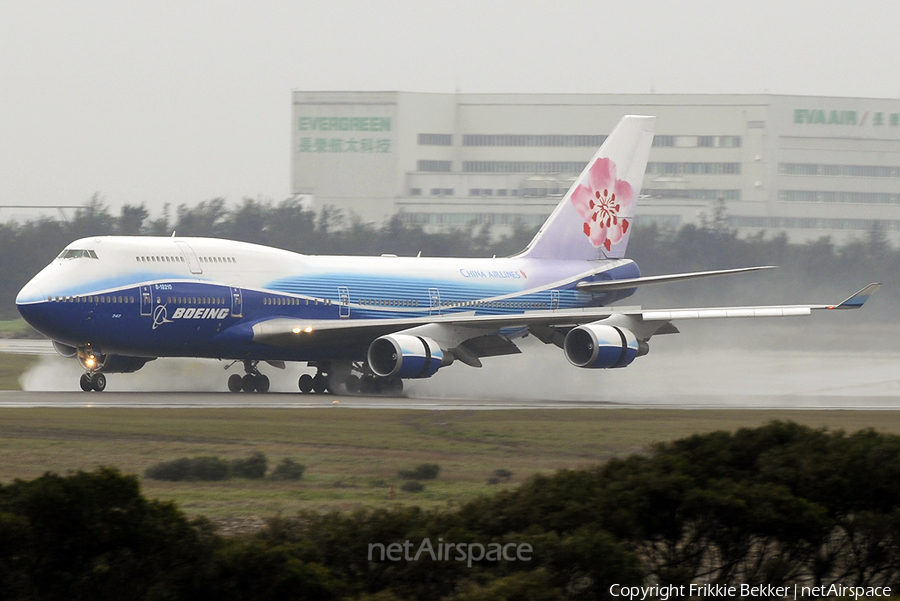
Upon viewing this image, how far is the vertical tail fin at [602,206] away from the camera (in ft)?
136

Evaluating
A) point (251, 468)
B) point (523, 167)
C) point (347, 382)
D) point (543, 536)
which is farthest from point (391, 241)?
point (543, 536)

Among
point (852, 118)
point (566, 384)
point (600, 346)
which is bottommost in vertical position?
point (566, 384)

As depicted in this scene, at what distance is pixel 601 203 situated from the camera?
42.1 m

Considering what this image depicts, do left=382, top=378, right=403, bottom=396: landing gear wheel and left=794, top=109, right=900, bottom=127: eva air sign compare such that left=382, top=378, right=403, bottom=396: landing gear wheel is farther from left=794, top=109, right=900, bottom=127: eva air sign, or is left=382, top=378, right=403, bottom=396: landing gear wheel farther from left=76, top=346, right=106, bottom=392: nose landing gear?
left=794, top=109, right=900, bottom=127: eva air sign

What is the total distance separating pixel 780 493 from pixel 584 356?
974 inches

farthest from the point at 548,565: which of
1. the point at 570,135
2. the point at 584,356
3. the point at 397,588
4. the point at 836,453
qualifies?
the point at 570,135

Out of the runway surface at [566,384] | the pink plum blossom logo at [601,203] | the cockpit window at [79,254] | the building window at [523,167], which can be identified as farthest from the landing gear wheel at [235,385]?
the building window at [523,167]

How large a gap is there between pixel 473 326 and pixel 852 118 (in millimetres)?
81243

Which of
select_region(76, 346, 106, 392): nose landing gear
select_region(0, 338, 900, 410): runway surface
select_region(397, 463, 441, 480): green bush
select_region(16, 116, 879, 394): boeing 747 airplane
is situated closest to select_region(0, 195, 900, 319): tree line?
select_region(0, 338, 900, 410): runway surface

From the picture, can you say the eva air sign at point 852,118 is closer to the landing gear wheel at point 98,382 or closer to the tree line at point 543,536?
the landing gear wheel at point 98,382

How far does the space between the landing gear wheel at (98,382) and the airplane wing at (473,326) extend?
4.17 m

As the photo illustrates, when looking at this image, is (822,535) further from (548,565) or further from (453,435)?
(453,435)

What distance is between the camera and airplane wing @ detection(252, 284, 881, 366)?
3375 cm

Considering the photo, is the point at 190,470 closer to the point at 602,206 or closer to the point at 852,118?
the point at 602,206
